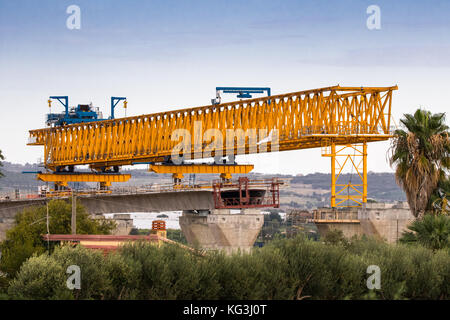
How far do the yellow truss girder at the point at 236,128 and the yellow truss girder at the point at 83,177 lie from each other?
1386 millimetres

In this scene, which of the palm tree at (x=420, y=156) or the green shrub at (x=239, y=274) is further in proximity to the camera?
the palm tree at (x=420, y=156)

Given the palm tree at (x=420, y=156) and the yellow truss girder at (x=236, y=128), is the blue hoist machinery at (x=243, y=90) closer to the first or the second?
the yellow truss girder at (x=236, y=128)

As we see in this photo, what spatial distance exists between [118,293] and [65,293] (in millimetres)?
3110

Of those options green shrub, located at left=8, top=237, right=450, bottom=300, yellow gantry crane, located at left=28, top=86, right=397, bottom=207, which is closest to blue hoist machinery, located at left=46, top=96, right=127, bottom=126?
yellow gantry crane, located at left=28, top=86, right=397, bottom=207

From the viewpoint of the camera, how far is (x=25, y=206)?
89.3m

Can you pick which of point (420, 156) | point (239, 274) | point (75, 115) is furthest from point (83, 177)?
point (239, 274)

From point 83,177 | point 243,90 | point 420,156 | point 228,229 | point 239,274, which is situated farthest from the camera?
point 83,177

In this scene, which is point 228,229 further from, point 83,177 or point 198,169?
point 83,177

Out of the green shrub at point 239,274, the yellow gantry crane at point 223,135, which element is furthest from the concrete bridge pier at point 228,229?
the green shrub at point 239,274

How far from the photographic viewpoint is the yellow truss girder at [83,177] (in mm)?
100062

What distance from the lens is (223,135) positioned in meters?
83.2

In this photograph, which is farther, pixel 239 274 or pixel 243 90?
pixel 243 90

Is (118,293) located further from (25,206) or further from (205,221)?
(25,206)

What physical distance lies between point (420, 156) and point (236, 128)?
26049 mm
